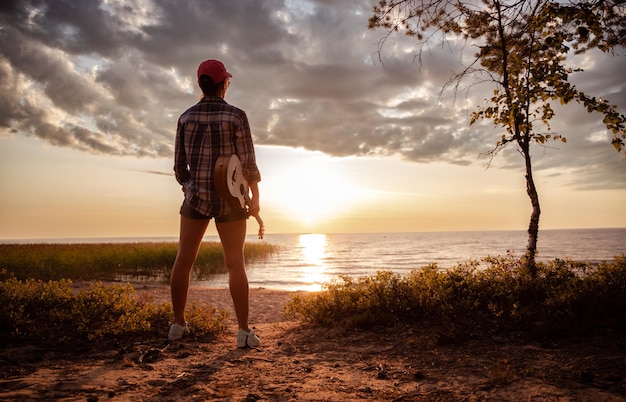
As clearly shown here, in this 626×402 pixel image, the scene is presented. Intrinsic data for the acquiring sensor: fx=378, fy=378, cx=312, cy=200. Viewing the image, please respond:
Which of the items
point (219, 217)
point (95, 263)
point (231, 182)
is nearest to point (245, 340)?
point (219, 217)

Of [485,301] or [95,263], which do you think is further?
[95,263]

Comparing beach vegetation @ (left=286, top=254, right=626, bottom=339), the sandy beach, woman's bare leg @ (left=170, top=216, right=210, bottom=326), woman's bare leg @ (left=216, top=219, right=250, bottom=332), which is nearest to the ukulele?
woman's bare leg @ (left=216, top=219, right=250, bottom=332)

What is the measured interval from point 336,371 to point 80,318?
10.1ft

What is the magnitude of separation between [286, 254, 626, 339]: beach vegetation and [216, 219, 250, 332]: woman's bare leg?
1.50 m

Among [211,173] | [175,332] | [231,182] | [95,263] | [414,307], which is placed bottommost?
[95,263]

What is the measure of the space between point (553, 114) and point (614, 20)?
1.58 metres

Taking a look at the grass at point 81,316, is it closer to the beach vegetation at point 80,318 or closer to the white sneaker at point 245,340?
the beach vegetation at point 80,318

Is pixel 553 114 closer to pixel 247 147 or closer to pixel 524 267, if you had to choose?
pixel 524 267

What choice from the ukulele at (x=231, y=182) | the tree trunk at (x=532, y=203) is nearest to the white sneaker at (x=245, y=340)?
the ukulele at (x=231, y=182)

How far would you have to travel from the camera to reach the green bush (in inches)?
164

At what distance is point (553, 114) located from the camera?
628 cm

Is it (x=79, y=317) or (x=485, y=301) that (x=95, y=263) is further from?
(x=485, y=301)

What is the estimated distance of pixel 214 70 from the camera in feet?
13.5

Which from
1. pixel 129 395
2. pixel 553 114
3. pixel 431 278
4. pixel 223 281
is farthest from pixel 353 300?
pixel 223 281
